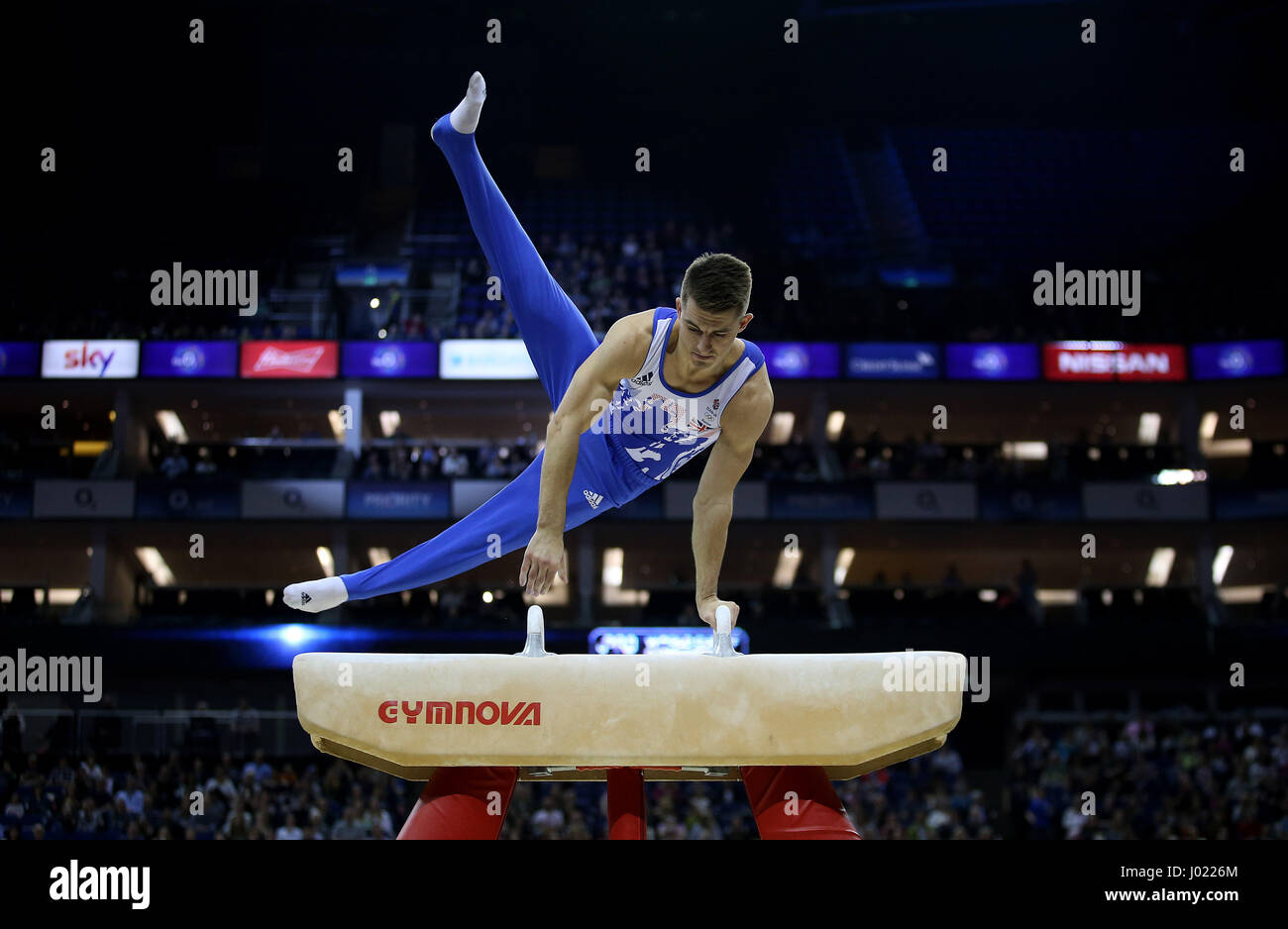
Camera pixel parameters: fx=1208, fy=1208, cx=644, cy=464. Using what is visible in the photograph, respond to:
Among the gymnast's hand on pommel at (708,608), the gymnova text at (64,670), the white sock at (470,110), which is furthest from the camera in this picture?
the gymnova text at (64,670)

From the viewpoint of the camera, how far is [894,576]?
79.1ft

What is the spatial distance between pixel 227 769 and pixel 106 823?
1.72 metres

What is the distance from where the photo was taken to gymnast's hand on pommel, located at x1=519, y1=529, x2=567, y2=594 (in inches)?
148

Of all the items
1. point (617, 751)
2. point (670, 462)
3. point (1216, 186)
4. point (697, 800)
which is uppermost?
point (1216, 186)

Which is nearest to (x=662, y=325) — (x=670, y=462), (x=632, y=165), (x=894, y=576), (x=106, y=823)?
(x=670, y=462)

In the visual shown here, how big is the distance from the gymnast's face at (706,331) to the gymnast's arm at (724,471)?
0.33 metres

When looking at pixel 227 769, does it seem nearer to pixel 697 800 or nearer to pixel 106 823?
pixel 106 823

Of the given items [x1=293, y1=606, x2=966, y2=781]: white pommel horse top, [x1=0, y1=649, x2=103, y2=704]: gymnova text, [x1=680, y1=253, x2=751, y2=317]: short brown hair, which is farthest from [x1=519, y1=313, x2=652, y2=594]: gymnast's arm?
[x1=0, y1=649, x2=103, y2=704]: gymnova text

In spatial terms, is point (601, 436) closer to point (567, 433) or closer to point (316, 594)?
point (567, 433)

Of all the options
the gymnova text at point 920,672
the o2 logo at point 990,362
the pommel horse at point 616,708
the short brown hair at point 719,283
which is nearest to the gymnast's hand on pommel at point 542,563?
the pommel horse at point 616,708

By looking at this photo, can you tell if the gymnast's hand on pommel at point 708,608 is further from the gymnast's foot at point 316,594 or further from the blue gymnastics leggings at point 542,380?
the gymnast's foot at point 316,594
